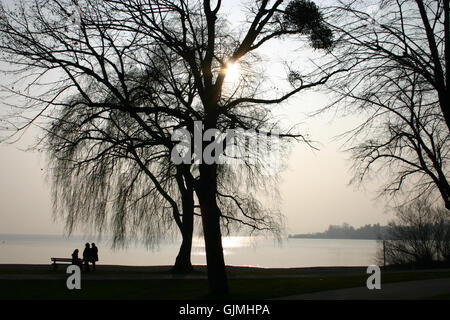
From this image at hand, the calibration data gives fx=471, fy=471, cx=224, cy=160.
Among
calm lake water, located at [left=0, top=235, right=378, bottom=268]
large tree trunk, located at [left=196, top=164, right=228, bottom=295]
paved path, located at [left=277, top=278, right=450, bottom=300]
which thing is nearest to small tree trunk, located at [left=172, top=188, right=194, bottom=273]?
calm lake water, located at [left=0, top=235, right=378, bottom=268]

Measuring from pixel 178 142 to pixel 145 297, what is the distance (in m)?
5.06

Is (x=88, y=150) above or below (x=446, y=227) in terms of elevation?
above

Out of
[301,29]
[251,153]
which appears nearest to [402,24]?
[301,29]

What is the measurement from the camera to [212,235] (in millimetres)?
11547

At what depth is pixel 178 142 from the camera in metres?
14.7

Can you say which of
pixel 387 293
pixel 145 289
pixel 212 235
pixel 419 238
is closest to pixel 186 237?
pixel 145 289

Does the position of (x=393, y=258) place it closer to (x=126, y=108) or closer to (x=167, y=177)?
(x=167, y=177)

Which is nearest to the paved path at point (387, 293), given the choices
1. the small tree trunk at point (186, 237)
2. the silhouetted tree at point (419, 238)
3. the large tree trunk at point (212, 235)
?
the large tree trunk at point (212, 235)

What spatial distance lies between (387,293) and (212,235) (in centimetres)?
430

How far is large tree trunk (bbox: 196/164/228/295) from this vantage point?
11406mm

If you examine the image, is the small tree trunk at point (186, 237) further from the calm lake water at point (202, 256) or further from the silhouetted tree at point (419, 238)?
the silhouetted tree at point (419, 238)

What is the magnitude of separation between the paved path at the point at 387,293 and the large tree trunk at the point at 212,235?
1.75 metres
